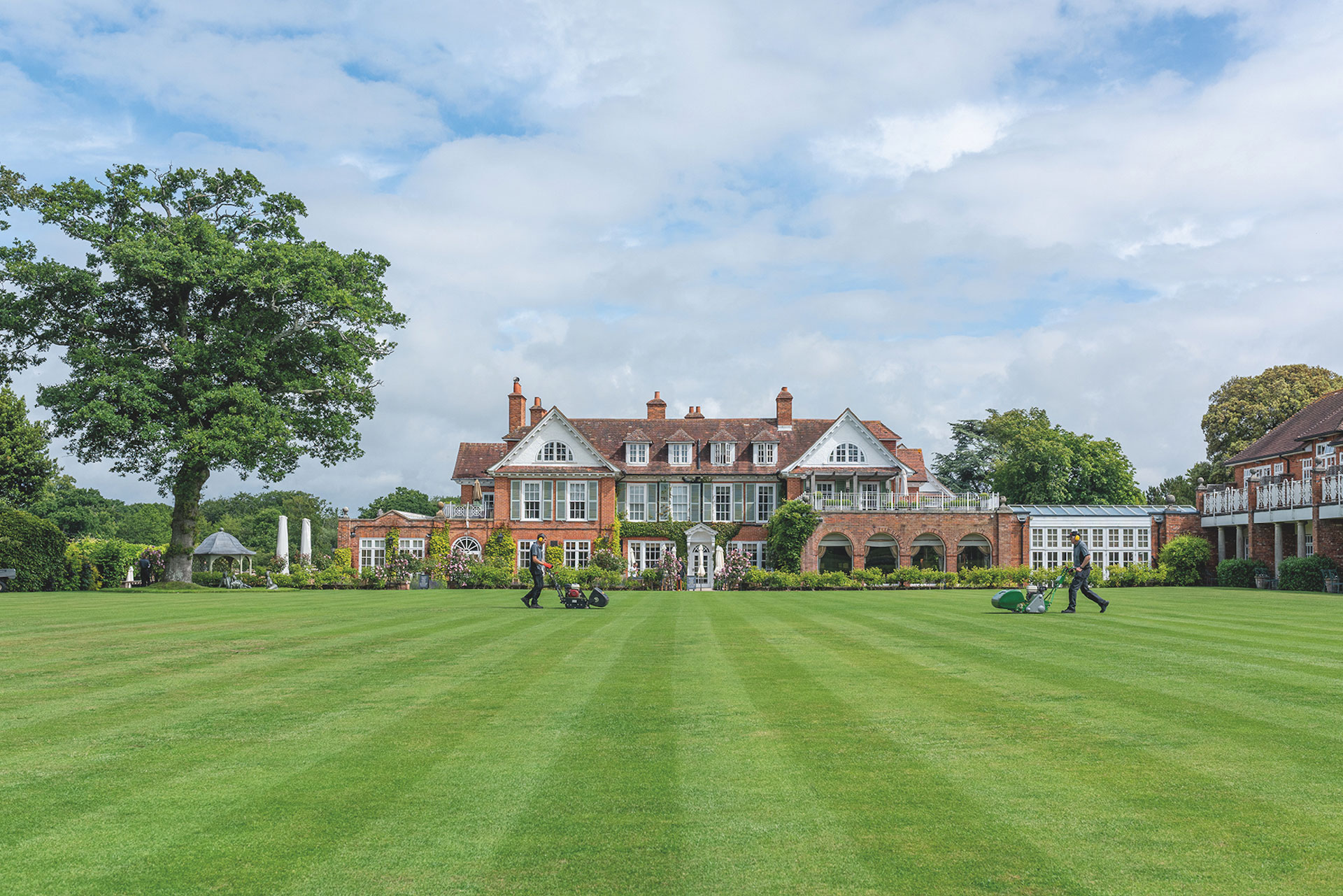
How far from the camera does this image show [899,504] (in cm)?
4616

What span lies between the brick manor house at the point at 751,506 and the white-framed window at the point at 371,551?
0.16 ft

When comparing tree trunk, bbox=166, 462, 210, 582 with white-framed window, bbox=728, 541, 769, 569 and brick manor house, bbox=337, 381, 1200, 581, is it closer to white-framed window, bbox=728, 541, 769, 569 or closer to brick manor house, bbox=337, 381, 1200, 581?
brick manor house, bbox=337, 381, 1200, 581

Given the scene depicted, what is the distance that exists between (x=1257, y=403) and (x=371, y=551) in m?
49.0

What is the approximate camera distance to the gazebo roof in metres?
45.7

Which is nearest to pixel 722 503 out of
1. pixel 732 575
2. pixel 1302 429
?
pixel 732 575

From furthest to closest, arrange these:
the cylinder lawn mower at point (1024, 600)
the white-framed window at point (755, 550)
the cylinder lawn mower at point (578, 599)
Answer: the white-framed window at point (755, 550) → the cylinder lawn mower at point (578, 599) → the cylinder lawn mower at point (1024, 600)

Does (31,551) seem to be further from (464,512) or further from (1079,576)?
(1079,576)

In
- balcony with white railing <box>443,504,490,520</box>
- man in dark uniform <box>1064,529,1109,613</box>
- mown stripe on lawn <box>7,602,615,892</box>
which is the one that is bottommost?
mown stripe on lawn <box>7,602,615,892</box>

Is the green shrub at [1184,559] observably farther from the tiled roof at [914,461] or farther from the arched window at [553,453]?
the arched window at [553,453]

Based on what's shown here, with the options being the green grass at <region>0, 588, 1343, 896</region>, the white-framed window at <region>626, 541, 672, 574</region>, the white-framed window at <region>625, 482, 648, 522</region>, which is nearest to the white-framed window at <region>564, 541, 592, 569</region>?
the white-framed window at <region>626, 541, 672, 574</region>

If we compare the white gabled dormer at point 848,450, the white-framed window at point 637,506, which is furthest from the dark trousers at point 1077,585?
the white-framed window at point 637,506

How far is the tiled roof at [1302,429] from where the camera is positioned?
3903 cm

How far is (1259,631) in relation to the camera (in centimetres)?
1551

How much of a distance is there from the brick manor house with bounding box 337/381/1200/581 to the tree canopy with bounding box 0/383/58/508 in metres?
13.3
